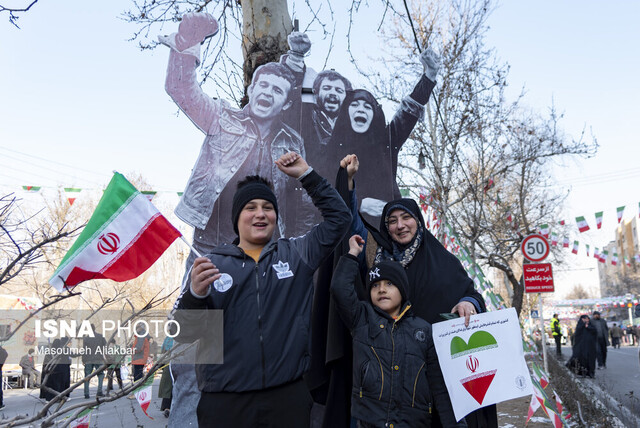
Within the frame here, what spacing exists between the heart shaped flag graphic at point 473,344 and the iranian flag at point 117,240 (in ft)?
5.46

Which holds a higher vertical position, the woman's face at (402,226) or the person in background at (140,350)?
the woman's face at (402,226)

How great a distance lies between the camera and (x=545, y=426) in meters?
6.74

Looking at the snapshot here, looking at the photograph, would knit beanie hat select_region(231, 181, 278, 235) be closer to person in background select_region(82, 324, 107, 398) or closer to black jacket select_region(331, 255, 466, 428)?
black jacket select_region(331, 255, 466, 428)

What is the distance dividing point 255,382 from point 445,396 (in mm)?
1075

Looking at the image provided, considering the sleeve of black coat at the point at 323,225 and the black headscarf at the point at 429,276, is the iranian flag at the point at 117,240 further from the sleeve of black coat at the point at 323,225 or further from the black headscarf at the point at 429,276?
the black headscarf at the point at 429,276

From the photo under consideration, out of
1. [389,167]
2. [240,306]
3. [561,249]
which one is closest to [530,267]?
[389,167]

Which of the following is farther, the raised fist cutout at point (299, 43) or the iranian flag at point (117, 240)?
the raised fist cutout at point (299, 43)

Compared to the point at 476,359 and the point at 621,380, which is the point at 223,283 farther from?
the point at 621,380

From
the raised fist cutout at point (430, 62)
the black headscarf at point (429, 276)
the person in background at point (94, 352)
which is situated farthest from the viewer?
the raised fist cutout at point (430, 62)

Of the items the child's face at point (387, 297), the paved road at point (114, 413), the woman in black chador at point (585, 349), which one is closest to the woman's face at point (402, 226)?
the child's face at point (387, 297)

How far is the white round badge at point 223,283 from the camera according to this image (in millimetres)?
2490

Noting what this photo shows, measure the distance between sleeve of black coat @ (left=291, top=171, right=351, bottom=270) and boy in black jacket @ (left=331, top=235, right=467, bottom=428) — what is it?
0.20 metres

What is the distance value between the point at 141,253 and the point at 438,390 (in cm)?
177

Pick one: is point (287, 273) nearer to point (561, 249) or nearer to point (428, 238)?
point (428, 238)
